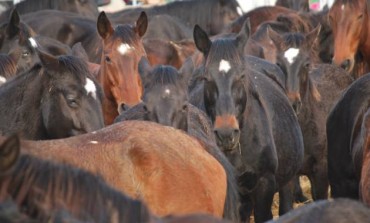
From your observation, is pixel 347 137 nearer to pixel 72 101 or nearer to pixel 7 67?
pixel 72 101

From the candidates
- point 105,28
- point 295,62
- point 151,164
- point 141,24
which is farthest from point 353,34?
point 151,164

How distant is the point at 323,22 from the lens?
13.6m

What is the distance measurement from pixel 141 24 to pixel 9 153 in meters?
6.39

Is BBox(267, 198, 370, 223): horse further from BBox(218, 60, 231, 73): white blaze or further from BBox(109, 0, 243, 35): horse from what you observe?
BBox(109, 0, 243, 35): horse

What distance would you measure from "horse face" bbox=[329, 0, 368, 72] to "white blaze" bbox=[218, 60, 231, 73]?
493 centimetres

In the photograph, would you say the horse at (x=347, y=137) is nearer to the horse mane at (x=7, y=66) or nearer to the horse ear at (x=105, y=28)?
the horse ear at (x=105, y=28)

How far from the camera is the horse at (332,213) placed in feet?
12.2

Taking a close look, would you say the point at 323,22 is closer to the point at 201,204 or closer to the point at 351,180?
the point at 351,180

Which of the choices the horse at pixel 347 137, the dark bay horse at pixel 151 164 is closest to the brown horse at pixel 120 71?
the horse at pixel 347 137

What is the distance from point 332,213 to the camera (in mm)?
3756

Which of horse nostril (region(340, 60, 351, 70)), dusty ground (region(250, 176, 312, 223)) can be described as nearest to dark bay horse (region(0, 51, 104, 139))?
dusty ground (region(250, 176, 312, 223))

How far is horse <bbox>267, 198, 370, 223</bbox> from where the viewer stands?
12.2 ft

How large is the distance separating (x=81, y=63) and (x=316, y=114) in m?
3.59

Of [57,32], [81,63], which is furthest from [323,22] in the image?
[81,63]
